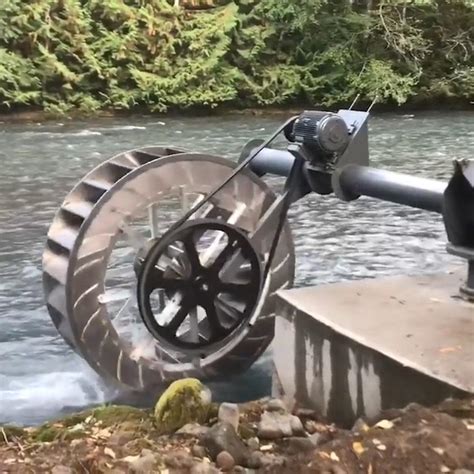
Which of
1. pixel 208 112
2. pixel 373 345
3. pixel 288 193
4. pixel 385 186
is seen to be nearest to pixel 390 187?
pixel 385 186

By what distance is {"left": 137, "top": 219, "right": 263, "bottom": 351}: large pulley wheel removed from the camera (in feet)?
14.7

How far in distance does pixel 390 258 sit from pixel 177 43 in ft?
53.8

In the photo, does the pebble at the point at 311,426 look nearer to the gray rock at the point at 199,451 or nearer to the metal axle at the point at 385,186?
the gray rock at the point at 199,451

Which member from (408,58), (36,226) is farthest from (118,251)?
(408,58)

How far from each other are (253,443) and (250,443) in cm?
1

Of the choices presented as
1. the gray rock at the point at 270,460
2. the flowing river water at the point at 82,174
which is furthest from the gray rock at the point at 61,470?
the flowing river water at the point at 82,174

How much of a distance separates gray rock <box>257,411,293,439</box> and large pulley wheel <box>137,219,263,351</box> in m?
0.75

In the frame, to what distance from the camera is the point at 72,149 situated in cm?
1574

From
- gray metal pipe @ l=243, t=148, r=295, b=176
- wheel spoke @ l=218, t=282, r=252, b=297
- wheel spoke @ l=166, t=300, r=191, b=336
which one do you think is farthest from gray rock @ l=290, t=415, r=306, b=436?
gray metal pipe @ l=243, t=148, r=295, b=176

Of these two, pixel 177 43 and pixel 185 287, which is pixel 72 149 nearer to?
pixel 177 43

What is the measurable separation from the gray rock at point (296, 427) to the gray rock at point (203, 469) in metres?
0.57

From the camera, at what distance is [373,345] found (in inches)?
147

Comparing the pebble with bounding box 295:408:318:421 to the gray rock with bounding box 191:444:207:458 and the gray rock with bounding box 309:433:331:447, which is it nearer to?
the gray rock with bounding box 309:433:331:447

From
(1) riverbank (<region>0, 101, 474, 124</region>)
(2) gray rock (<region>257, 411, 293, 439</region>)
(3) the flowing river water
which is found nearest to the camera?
(2) gray rock (<region>257, 411, 293, 439</region>)
